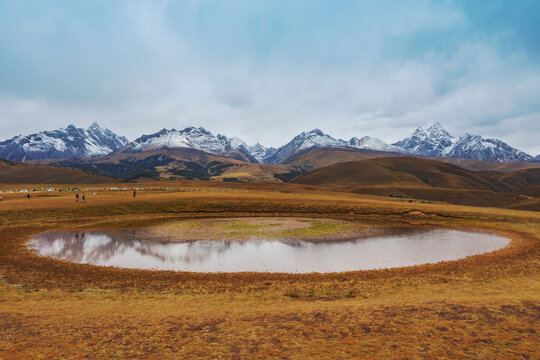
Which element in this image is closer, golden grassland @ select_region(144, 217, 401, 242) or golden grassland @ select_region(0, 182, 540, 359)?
golden grassland @ select_region(0, 182, 540, 359)

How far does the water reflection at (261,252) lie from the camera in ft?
83.7

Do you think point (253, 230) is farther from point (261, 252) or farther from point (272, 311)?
point (272, 311)

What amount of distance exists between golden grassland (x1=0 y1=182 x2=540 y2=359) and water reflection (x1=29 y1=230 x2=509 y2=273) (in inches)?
87.5

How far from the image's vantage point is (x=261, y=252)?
30.1 meters

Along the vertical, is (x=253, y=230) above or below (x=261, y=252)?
above

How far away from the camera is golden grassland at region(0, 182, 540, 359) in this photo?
11.0 m

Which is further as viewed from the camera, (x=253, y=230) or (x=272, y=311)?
(x=253, y=230)

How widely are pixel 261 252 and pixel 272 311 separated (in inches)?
605

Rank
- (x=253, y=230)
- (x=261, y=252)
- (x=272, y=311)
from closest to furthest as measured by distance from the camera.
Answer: (x=272, y=311) < (x=261, y=252) < (x=253, y=230)

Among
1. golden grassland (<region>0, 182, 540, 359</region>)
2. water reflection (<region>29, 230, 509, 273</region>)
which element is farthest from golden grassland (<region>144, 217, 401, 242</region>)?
golden grassland (<region>0, 182, 540, 359</region>)

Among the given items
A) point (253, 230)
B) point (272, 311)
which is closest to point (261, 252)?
point (253, 230)

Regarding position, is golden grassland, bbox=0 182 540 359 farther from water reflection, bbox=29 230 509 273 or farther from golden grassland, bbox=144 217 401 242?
golden grassland, bbox=144 217 401 242

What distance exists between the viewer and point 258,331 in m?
12.4

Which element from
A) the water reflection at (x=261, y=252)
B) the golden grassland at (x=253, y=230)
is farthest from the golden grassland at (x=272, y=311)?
the golden grassland at (x=253, y=230)
